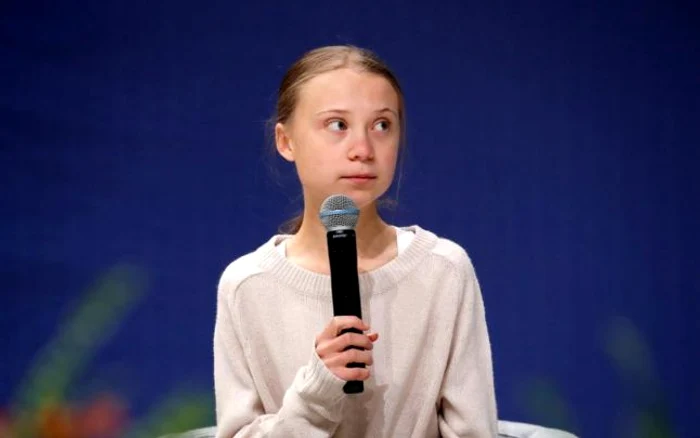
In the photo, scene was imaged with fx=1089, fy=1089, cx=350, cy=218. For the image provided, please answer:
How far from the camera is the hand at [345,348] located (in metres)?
1.40

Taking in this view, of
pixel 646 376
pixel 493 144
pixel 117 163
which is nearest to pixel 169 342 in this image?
pixel 117 163

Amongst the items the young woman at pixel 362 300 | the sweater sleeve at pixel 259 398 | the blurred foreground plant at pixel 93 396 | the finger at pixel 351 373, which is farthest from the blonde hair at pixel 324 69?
the blurred foreground plant at pixel 93 396

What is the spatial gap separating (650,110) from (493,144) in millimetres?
376

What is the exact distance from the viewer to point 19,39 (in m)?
2.55

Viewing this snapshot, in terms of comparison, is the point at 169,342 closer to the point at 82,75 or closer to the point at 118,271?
the point at 118,271

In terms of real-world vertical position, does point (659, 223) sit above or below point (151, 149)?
below

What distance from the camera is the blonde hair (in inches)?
63.4

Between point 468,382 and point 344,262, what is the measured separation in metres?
0.38

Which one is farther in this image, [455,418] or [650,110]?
[650,110]

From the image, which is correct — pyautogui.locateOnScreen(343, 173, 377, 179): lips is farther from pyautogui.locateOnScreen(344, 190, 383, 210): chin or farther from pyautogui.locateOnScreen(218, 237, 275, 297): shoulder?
pyautogui.locateOnScreen(218, 237, 275, 297): shoulder

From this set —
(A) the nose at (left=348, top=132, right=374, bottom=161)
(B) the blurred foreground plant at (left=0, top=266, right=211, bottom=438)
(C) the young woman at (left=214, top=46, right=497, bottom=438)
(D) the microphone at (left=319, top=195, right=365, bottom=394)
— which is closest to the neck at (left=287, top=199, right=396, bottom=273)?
(C) the young woman at (left=214, top=46, right=497, bottom=438)

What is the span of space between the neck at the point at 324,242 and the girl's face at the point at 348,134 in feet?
0.20

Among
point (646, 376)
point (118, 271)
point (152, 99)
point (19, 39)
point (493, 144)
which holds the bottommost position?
point (646, 376)

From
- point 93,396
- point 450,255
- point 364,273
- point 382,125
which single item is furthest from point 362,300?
point 93,396
